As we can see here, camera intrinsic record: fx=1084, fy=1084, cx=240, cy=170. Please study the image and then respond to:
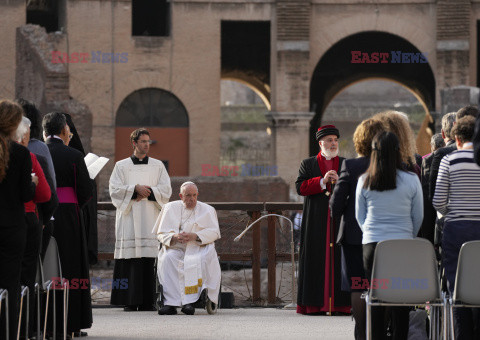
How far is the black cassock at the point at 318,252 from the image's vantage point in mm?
11320

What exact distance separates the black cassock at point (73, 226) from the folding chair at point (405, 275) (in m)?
2.98

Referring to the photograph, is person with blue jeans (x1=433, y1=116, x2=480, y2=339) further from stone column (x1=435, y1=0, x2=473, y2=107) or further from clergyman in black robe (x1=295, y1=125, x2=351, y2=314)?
stone column (x1=435, y1=0, x2=473, y2=107)

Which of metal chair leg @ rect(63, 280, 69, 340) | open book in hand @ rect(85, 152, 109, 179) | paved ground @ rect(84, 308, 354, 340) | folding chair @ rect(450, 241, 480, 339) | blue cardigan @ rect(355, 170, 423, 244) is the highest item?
open book in hand @ rect(85, 152, 109, 179)

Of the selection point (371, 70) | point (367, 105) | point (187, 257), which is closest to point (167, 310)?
point (187, 257)

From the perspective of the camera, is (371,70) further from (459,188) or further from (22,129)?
(22,129)

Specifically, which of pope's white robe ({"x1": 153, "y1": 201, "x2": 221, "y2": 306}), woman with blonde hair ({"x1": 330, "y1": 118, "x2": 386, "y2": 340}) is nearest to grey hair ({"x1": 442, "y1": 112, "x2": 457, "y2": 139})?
woman with blonde hair ({"x1": 330, "y1": 118, "x2": 386, "y2": 340})

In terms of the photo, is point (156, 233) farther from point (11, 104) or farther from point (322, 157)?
point (11, 104)

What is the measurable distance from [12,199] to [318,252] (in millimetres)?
4978

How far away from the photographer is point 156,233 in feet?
40.5

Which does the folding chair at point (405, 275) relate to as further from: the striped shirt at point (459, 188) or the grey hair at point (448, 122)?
the grey hair at point (448, 122)

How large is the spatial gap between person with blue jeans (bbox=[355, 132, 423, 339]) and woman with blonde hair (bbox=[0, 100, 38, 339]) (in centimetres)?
236

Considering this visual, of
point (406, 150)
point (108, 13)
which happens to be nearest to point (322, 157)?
point (406, 150)

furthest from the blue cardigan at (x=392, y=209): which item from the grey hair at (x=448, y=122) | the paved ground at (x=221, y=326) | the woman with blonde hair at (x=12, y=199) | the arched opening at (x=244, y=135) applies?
the arched opening at (x=244, y=135)

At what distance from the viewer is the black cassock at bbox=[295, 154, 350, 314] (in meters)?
11.3
